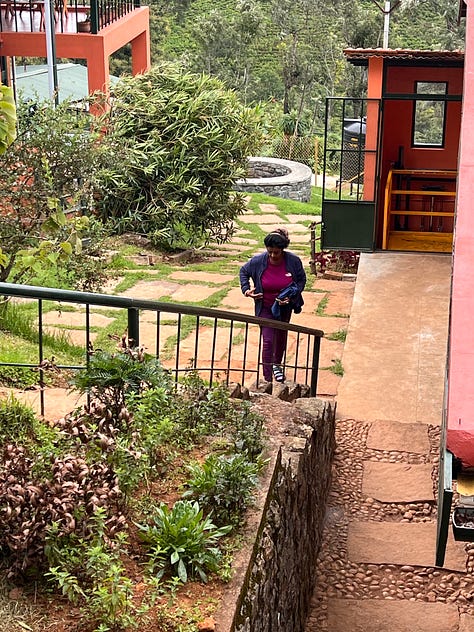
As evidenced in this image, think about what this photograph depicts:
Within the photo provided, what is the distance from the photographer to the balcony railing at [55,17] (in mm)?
18375

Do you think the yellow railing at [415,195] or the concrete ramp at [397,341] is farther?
the yellow railing at [415,195]

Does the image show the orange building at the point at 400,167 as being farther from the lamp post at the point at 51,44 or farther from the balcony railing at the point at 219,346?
the lamp post at the point at 51,44

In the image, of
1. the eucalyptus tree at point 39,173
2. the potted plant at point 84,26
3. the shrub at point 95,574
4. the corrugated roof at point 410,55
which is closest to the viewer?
the shrub at point 95,574

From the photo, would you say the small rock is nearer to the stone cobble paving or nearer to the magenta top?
the stone cobble paving

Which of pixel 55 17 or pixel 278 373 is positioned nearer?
pixel 278 373

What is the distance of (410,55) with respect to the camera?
12.6m

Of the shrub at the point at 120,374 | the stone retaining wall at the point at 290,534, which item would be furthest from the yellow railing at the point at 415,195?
the shrub at the point at 120,374

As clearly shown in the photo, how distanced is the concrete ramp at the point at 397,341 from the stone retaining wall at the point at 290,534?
5.13 feet

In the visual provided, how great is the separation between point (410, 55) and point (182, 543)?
34.1 ft

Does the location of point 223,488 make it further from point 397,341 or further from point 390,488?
point 397,341

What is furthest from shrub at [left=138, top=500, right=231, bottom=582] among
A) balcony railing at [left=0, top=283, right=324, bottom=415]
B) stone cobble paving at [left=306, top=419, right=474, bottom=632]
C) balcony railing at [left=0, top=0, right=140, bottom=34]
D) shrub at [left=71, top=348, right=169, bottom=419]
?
balcony railing at [left=0, top=0, right=140, bottom=34]

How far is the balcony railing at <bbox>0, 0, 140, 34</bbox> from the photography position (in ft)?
60.3

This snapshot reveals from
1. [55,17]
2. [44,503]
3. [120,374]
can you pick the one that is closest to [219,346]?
[120,374]

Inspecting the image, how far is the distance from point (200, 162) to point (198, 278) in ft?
9.69
